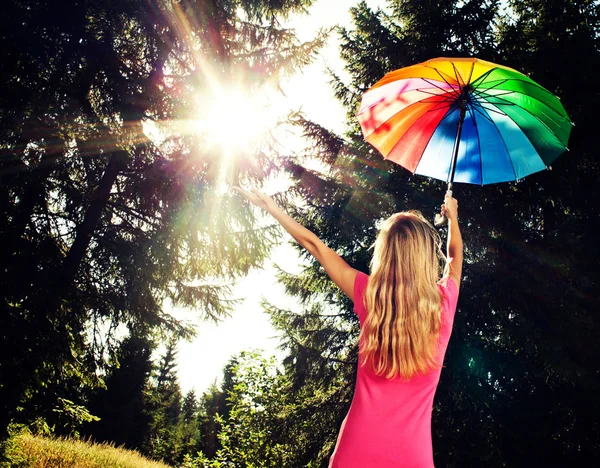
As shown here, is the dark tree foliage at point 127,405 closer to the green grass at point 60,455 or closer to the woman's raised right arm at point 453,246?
the green grass at point 60,455

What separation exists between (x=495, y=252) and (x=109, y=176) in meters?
6.89

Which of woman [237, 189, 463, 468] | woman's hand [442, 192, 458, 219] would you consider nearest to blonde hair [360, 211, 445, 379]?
woman [237, 189, 463, 468]

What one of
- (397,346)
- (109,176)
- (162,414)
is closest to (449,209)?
(397,346)

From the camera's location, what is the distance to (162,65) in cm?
682

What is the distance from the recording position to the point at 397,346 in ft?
4.63

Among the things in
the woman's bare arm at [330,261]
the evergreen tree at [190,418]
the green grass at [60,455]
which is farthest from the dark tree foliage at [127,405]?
the woman's bare arm at [330,261]

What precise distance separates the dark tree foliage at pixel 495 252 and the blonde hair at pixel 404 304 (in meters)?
4.72

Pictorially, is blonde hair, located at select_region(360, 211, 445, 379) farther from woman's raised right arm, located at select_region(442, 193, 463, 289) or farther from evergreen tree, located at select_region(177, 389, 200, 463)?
evergreen tree, located at select_region(177, 389, 200, 463)

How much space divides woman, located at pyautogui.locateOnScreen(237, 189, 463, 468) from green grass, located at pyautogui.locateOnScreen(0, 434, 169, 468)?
8096 mm

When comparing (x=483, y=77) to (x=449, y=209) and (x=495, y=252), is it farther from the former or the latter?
(x=495, y=252)

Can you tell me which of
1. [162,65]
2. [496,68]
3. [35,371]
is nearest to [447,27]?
[162,65]

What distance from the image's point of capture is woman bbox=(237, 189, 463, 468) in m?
1.33

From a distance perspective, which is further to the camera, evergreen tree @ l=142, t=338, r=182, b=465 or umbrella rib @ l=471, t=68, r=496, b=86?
evergreen tree @ l=142, t=338, r=182, b=465

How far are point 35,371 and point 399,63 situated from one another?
319 inches
